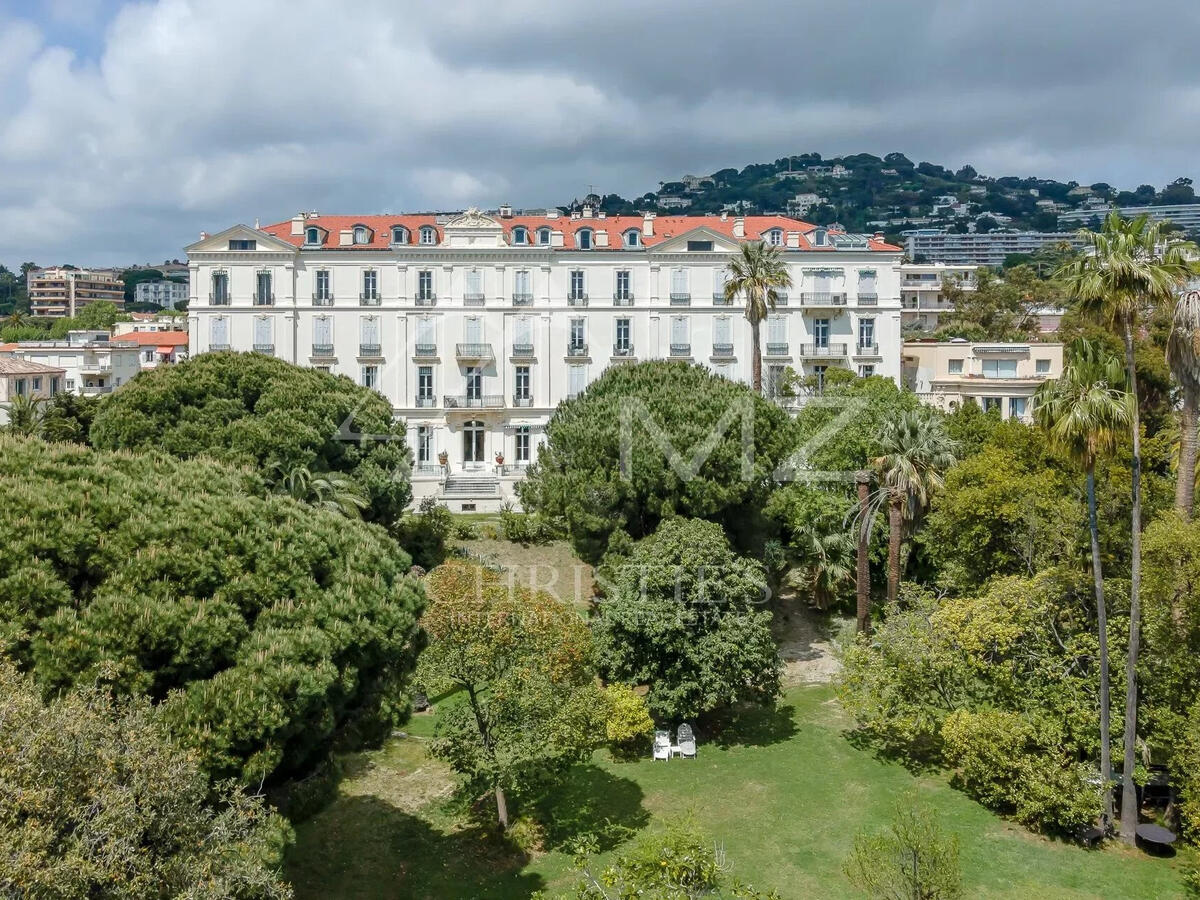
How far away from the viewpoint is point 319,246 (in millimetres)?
52719

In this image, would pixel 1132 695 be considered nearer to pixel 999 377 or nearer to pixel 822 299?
pixel 999 377

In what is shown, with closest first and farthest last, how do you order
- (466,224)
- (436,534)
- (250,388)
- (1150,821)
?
1. (1150,821)
2. (250,388)
3. (436,534)
4. (466,224)

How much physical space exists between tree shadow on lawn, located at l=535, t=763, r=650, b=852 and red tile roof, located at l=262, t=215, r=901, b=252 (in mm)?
35194

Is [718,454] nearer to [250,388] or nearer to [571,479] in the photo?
[571,479]

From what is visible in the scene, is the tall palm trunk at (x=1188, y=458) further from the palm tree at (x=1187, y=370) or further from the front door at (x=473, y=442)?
the front door at (x=473, y=442)

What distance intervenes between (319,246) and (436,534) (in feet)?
71.8

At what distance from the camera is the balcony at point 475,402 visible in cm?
5178

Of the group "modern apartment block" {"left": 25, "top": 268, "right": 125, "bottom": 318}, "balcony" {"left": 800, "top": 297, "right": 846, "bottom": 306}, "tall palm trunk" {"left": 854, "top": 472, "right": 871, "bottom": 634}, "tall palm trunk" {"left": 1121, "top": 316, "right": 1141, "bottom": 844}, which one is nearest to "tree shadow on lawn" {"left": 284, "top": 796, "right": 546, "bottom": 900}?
"tall palm trunk" {"left": 1121, "top": 316, "right": 1141, "bottom": 844}

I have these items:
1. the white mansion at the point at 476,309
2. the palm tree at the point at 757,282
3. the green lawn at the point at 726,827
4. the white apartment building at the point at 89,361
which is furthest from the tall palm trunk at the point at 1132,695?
the white apartment building at the point at 89,361

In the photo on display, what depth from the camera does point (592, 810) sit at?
21.8 meters

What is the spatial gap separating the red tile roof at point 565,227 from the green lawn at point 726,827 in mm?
33746

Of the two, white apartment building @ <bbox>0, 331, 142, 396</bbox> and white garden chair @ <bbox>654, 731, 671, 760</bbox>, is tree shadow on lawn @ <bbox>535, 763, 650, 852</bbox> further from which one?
white apartment building @ <bbox>0, 331, 142, 396</bbox>

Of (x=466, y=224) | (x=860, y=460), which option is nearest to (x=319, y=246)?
(x=466, y=224)

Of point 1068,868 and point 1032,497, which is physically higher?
point 1032,497
